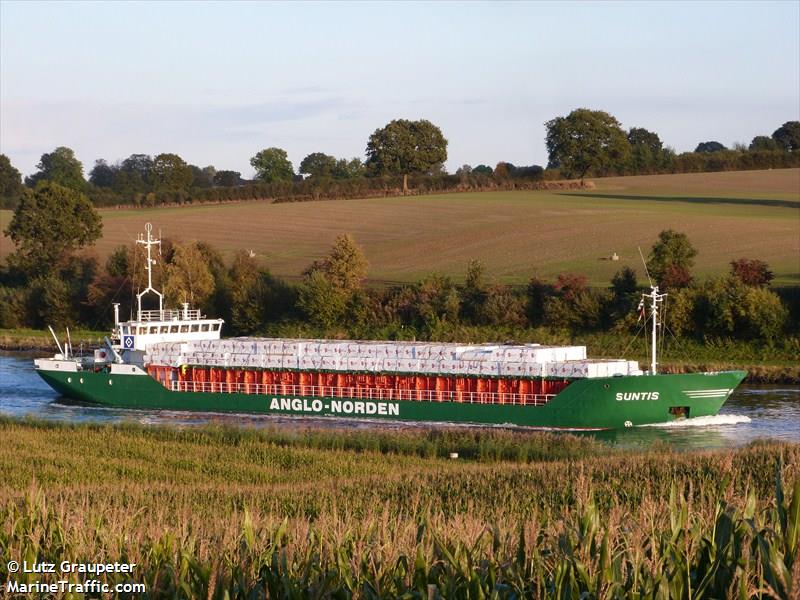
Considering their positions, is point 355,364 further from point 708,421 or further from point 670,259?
point 670,259

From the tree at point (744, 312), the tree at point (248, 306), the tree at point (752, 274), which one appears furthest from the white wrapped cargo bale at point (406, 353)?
the tree at point (248, 306)

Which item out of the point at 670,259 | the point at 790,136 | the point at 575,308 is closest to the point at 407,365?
the point at 575,308

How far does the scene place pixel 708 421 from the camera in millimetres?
42531

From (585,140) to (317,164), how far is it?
263 ft

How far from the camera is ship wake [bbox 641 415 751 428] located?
4231 cm

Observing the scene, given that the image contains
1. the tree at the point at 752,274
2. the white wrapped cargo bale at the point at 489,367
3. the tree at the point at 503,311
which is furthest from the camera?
the tree at the point at 503,311

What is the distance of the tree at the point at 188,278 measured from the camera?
7538 cm

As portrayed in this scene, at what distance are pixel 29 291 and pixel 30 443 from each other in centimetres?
4908

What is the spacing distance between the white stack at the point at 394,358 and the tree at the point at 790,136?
383 ft

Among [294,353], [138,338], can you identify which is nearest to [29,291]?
[138,338]

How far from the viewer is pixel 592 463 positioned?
97.8ft

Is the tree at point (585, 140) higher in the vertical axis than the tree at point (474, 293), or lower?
higher
